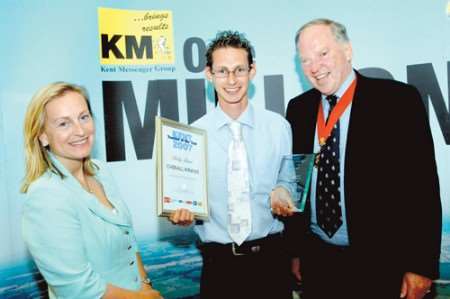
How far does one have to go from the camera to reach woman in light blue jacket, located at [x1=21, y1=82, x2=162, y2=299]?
5.08 ft

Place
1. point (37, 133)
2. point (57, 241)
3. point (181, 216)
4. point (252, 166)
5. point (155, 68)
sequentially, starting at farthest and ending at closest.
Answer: point (155, 68), point (252, 166), point (181, 216), point (37, 133), point (57, 241)

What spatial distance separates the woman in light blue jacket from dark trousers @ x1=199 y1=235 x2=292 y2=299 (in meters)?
0.64

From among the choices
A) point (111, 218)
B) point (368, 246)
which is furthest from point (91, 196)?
point (368, 246)

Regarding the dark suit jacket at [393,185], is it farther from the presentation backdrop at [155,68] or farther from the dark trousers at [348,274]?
the presentation backdrop at [155,68]

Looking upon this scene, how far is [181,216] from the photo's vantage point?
6.93 ft

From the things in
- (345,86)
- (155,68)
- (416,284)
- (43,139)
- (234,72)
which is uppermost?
(155,68)

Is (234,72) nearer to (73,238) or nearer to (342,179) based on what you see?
(342,179)

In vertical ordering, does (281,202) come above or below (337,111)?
below

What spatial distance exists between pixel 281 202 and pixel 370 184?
19.2 inches

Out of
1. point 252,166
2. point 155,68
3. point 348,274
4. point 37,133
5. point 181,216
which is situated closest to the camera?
point 37,133

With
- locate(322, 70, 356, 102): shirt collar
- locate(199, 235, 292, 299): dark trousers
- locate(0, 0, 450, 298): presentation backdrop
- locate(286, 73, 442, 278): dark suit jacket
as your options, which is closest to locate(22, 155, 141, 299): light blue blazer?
locate(199, 235, 292, 299): dark trousers

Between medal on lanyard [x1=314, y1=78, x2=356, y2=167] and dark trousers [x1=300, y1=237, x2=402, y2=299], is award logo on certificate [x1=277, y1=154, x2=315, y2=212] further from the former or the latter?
dark trousers [x1=300, y1=237, x2=402, y2=299]

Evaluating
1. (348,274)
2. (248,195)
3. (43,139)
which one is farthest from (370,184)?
(43,139)

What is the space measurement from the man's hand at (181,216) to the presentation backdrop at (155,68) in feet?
4.50
